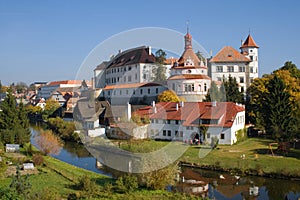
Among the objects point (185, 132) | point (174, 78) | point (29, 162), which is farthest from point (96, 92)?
point (29, 162)

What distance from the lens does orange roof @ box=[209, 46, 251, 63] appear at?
48.2 m

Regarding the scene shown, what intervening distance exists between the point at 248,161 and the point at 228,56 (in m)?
29.1

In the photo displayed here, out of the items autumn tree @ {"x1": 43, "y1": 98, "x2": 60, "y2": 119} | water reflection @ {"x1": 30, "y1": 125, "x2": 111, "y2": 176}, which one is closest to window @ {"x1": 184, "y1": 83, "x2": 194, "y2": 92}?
water reflection @ {"x1": 30, "y1": 125, "x2": 111, "y2": 176}

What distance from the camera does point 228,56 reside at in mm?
48781

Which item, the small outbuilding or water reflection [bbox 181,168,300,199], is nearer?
water reflection [bbox 181,168,300,199]

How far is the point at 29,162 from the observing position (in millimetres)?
21203

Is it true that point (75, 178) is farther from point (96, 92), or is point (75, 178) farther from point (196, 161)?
point (96, 92)

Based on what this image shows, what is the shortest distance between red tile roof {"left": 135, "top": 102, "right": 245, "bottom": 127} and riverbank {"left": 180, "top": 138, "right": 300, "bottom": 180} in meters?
2.45

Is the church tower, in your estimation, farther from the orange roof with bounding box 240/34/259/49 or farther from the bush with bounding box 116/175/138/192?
the bush with bounding box 116/175/138/192

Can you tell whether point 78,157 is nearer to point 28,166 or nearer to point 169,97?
point 28,166

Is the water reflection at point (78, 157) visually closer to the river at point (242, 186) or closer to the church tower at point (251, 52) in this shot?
the river at point (242, 186)

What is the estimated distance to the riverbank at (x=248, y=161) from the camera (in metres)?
20.0

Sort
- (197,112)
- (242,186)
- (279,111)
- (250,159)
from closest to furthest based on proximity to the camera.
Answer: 1. (242,186)
2. (250,159)
3. (279,111)
4. (197,112)

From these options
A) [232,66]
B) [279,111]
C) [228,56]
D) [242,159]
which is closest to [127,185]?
[242,159]
